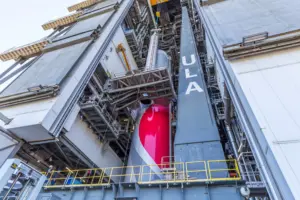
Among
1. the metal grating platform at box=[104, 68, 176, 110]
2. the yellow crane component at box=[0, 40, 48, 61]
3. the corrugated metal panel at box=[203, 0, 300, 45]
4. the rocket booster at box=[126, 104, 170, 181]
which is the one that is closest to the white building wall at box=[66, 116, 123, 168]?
the rocket booster at box=[126, 104, 170, 181]

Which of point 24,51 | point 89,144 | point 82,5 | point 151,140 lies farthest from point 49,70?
point 82,5

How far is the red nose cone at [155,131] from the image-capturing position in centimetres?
1136

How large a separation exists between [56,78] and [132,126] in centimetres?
742

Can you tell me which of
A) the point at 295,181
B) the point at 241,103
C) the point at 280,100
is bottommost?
the point at 295,181

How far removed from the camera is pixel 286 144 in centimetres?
448

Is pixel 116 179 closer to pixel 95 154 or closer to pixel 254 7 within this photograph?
pixel 95 154

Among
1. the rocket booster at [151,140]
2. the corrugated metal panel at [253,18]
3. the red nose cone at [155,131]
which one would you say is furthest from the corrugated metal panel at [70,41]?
the corrugated metal panel at [253,18]

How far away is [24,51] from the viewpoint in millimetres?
16484

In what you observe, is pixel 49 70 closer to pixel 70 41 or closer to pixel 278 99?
pixel 70 41

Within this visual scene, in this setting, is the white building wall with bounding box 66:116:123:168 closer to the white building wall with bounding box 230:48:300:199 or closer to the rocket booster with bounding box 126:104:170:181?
the rocket booster with bounding box 126:104:170:181

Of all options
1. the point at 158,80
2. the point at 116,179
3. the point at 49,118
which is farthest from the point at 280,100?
the point at 116,179

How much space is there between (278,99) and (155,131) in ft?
26.9

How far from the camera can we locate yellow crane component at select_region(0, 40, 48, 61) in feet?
51.9

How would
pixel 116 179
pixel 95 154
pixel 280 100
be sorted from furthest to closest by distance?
1. pixel 116 179
2. pixel 95 154
3. pixel 280 100
